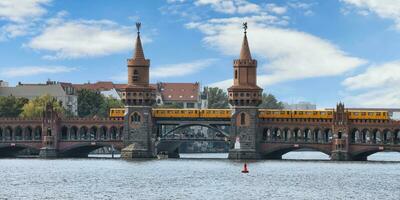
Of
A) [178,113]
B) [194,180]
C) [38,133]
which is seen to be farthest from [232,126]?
[194,180]

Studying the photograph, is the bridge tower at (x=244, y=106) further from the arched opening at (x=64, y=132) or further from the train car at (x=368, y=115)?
the arched opening at (x=64, y=132)

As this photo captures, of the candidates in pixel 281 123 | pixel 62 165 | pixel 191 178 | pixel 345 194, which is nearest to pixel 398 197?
pixel 345 194

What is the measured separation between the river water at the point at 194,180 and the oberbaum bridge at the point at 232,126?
9721 millimetres

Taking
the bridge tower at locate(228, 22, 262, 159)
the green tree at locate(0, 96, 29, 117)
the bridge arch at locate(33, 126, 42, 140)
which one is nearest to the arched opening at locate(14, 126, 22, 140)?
the bridge arch at locate(33, 126, 42, 140)

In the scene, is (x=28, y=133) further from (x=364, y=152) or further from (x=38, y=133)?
(x=364, y=152)

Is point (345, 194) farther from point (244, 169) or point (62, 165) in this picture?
point (62, 165)

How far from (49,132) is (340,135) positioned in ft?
146

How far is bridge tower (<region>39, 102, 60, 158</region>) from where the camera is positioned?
522ft

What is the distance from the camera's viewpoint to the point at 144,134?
6132 inches

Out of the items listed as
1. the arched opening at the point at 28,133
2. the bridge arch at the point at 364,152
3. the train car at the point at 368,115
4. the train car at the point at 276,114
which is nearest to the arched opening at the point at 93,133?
the arched opening at the point at 28,133

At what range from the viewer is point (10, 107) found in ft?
621

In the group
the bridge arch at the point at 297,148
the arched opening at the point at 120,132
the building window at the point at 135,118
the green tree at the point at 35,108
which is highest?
the green tree at the point at 35,108

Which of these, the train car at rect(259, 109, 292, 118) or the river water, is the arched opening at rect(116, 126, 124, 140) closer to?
the river water

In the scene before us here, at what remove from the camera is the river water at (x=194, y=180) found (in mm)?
90500
